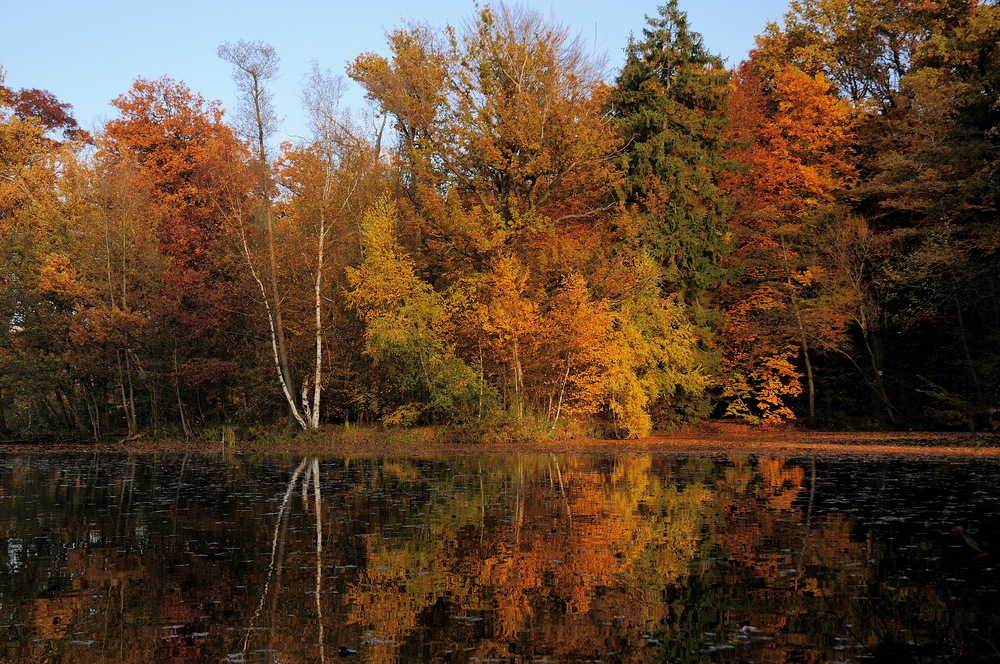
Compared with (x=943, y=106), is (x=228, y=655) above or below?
below

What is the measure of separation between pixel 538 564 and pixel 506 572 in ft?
2.01

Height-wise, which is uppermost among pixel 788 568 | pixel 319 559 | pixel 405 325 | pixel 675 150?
pixel 675 150

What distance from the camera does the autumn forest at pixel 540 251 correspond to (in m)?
34.2

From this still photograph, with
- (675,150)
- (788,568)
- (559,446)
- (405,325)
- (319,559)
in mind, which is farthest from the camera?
(675,150)

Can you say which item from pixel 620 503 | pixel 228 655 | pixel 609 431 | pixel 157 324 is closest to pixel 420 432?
pixel 609 431

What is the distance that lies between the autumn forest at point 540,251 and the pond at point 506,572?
15.2m

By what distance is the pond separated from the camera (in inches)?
310

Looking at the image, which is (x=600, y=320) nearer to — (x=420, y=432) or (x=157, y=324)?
(x=420, y=432)

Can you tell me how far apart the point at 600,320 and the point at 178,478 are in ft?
53.2

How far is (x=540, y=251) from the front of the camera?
35.9 metres

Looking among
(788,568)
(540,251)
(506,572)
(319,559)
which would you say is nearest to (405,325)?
(540,251)

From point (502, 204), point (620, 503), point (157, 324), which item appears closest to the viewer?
point (620, 503)

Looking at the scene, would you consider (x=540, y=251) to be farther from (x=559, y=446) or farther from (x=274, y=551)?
(x=274, y=551)

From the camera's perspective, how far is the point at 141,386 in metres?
40.5
